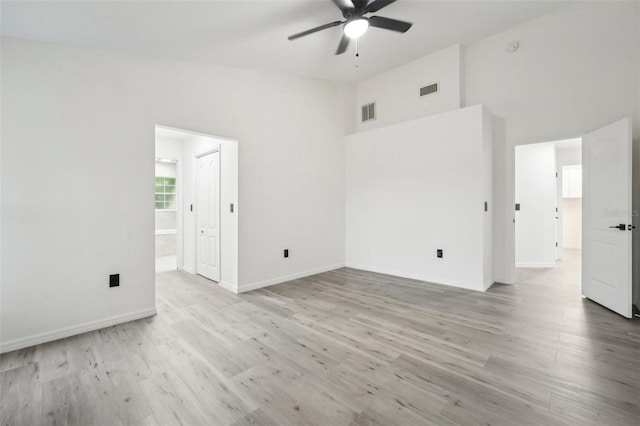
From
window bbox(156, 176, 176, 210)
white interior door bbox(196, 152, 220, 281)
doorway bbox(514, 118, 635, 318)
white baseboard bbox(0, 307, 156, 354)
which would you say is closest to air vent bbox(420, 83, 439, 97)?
doorway bbox(514, 118, 635, 318)

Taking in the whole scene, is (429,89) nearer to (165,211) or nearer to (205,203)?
(205,203)

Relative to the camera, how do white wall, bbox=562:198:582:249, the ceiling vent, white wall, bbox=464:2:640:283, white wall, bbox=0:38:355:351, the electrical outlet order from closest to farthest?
white wall, bbox=0:38:355:351, the electrical outlet, white wall, bbox=464:2:640:283, the ceiling vent, white wall, bbox=562:198:582:249

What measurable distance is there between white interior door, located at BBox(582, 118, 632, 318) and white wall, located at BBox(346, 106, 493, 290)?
1.09 metres

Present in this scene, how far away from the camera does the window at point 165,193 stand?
287 inches

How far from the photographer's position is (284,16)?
3.02 meters

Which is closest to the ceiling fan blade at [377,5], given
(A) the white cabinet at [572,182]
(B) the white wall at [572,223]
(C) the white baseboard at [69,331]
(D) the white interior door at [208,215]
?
(D) the white interior door at [208,215]

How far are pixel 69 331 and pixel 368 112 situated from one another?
5433 mm

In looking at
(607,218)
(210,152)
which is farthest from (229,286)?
(607,218)

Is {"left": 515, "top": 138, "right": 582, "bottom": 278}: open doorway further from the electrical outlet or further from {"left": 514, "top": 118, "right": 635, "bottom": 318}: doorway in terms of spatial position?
the electrical outlet

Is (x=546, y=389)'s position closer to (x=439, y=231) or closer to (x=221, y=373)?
(x=221, y=373)

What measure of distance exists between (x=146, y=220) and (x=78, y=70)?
1.57m

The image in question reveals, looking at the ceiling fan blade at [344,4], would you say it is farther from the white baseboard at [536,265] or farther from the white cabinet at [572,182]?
the white cabinet at [572,182]

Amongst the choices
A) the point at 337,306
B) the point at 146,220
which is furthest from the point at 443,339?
the point at 146,220

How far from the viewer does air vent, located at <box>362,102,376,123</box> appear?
5.56m
